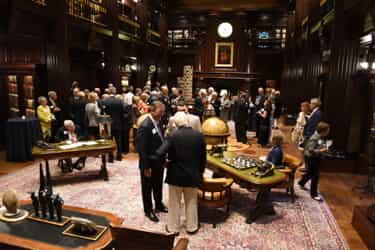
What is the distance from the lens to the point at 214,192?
3.90 meters

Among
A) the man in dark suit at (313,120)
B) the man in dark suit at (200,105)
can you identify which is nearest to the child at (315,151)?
the man in dark suit at (313,120)

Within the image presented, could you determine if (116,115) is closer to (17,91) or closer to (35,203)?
(17,91)

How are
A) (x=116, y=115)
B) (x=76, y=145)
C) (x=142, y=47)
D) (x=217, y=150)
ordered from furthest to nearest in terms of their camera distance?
(x=142, y=47)
(x=116, y=115)
(x=76, y=145)
(x=217, y=150)

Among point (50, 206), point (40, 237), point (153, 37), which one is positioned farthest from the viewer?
point (153, 37)

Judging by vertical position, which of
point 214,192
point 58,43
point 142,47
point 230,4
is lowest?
point 214,192

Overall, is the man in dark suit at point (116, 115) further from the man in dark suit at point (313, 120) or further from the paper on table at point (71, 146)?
the man in dark suit at point (313, 120)

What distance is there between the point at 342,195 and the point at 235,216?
7.51 feet

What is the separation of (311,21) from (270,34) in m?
7.92

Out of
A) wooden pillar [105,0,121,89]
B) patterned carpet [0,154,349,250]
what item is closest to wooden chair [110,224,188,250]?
patterned carpet [0,154,349,250]

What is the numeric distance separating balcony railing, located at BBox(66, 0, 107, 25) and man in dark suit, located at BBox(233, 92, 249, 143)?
19.3 ft

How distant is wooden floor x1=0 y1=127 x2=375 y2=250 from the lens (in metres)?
3.94

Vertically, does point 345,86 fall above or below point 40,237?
above

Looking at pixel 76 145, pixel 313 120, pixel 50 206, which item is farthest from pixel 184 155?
Answer: pixel 313 120

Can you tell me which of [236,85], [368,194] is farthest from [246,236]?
[236,85]
